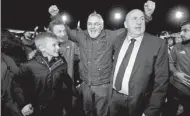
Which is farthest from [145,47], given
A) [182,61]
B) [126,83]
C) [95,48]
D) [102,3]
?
[102,3]

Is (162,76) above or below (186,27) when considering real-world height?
below

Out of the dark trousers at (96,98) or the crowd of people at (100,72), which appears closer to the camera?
the crowd of people at (100,72)

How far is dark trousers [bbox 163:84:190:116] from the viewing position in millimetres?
4434

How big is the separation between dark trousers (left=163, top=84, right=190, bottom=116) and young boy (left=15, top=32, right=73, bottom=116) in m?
2.44

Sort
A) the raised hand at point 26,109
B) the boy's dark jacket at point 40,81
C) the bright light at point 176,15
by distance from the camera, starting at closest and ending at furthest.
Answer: the raised hand at point 26,109
the boy's dark jacket at point 40,81
the bright light at point 176,15

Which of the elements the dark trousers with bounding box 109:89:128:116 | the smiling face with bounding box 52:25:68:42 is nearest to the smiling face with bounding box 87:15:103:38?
the smiling face with bounding box 52:25:68:42

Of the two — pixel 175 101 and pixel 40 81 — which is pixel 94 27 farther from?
pixel 175 101

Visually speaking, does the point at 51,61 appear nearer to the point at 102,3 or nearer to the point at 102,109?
the point at 102,109

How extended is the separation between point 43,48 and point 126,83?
1529mm

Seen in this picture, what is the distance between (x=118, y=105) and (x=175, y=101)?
1.84 metres

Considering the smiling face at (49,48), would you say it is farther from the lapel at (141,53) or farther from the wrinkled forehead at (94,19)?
the lapel at (141,53)

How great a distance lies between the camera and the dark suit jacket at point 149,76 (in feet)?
10.5

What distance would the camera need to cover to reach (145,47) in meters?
3.29

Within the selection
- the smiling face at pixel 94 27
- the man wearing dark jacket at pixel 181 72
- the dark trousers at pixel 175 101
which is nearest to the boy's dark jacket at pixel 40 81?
the smiling face at pixel 94 27
